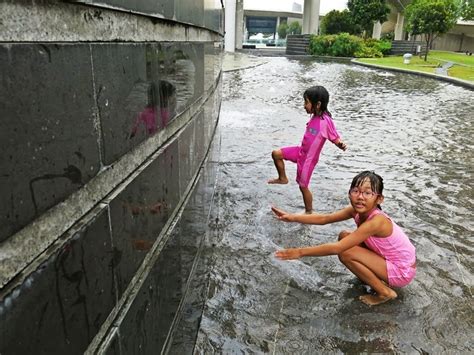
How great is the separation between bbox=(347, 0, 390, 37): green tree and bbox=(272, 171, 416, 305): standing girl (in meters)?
35.2

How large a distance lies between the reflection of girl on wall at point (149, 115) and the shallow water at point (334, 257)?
156cm

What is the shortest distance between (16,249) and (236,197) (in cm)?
404

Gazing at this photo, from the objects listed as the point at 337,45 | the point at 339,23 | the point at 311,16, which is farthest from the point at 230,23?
the point at 339,23

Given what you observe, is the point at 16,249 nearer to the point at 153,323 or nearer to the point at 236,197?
the point at 153,323

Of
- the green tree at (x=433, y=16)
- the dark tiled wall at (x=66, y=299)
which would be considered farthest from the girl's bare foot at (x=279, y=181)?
the green tree at (x=433, y=16)

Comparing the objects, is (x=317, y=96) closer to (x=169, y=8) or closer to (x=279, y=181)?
(x=279, y=181)

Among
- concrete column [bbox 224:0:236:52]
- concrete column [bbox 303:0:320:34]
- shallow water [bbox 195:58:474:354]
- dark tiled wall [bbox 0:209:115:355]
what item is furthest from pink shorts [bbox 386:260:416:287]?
concrete column [bbox 303:0:320:34]

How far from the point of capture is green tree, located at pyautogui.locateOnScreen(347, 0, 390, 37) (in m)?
33.9

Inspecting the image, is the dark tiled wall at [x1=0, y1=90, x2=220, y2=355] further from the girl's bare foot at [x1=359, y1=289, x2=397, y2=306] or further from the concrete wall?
the girl's bare foot at [x1=359, y1=289, x2=397, y2=306]

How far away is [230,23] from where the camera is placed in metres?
31.1

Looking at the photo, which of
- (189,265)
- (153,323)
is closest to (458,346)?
(189,265)

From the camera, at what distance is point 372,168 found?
5.89m

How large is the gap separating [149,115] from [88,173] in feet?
1.50

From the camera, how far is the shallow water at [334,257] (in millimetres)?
2582
